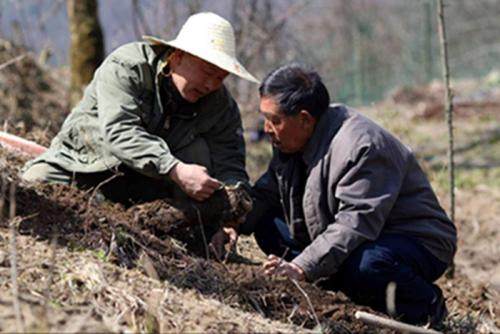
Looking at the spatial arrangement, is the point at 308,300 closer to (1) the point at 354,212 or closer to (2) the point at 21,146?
(1) the point at 354,212

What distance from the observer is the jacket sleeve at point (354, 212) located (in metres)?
4.11

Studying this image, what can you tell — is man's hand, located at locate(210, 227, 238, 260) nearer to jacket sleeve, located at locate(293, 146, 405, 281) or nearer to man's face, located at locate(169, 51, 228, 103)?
jacket sleeve, located at locate(293, 146, 405, 281)

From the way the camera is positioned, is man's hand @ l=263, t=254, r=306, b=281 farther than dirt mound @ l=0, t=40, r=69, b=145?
No

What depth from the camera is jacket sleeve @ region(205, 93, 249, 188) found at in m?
4.84

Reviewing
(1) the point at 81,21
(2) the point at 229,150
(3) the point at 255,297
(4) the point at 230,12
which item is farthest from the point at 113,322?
(4) the point at 230,12

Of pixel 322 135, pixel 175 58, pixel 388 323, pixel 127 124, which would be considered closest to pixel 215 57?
pixel 175 58

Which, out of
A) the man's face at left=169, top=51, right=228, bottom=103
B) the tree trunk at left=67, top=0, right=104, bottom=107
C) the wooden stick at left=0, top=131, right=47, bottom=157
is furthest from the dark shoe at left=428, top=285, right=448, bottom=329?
the tree trunk at left=67, top=0, right=104, bottom=107

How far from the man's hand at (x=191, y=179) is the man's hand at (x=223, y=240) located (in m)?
0.42

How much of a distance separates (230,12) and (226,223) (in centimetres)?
625

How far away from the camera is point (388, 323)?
12.3 feet

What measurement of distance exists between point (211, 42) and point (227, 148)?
0.69m

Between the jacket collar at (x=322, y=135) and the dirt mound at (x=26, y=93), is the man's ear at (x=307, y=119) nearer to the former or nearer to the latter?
the jacket collar at (x=322, y=135)

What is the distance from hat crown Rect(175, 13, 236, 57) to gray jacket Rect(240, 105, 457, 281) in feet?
2.05

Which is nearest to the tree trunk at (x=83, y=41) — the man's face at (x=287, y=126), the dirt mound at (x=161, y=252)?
the dirt mound at (x=161, y=252)
